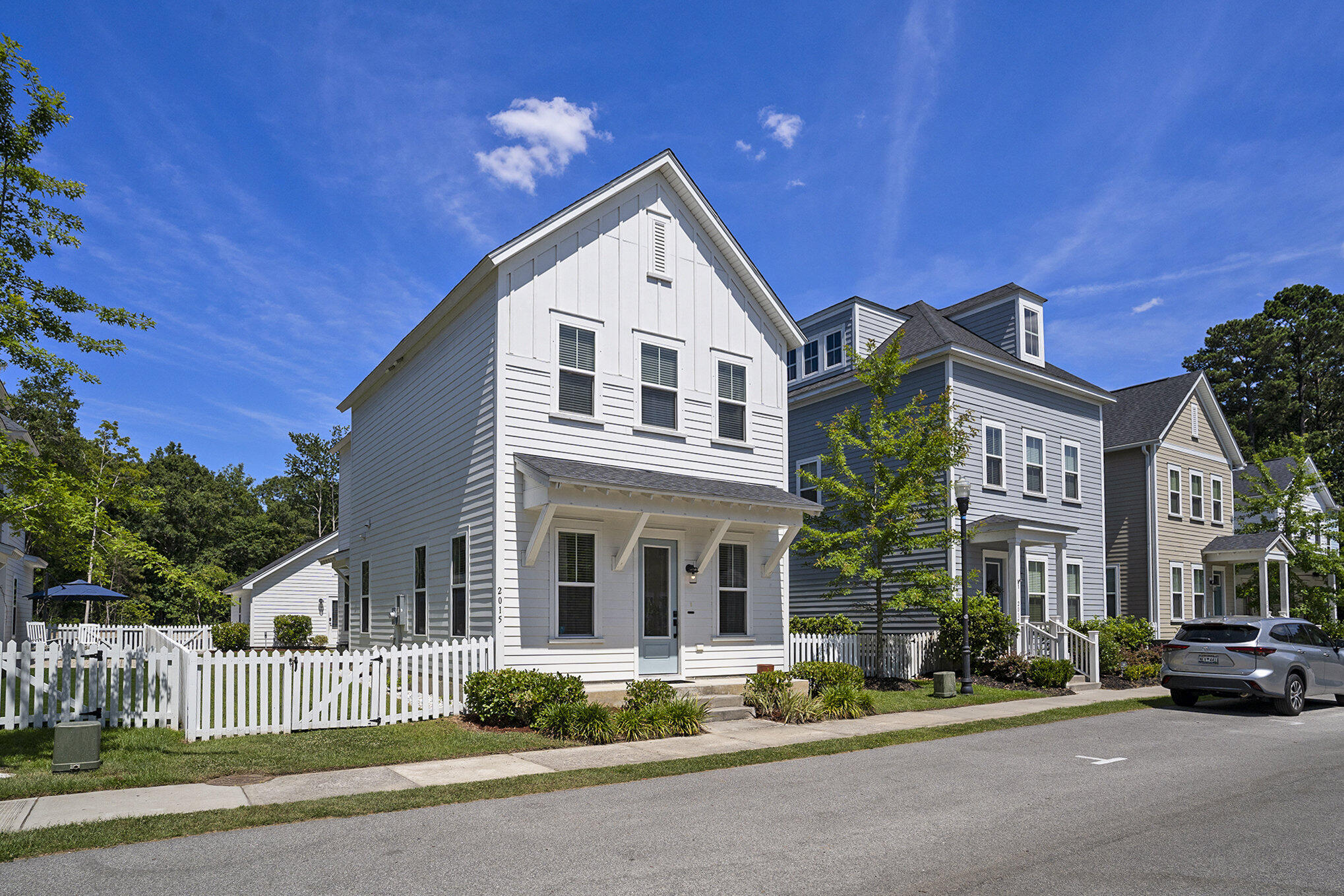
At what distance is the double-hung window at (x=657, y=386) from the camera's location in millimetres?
16375

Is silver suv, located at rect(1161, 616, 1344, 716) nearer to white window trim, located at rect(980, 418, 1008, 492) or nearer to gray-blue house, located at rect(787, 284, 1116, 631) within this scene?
gray-blue house, located at rect(787, 284, 1116, 631)

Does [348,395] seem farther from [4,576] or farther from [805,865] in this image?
[805,865]

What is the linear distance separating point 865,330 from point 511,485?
49.8ft

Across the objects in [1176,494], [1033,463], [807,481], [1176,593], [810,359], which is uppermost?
[810,359]

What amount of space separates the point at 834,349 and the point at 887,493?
8523 mm

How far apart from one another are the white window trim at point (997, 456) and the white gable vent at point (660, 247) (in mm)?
10978

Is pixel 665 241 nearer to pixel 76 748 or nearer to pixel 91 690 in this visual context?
pixel 91 690

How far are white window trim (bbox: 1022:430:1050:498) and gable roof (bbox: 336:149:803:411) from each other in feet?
31.8

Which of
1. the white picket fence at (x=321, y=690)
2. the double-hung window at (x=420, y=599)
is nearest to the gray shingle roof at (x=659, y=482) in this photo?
the white picket fence at (x=321, y=690)

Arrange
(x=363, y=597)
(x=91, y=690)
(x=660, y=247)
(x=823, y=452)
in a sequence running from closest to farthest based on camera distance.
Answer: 1. (x=91, y=690)
2. (x=660, y=247)
3. (x=363, y=597)
4. (x=823, y=452)

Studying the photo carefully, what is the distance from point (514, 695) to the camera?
12953 mm

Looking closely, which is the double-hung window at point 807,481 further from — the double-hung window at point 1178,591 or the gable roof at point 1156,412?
the double-hung window at point 1178,591

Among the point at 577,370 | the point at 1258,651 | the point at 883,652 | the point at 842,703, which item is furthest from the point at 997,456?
the point at 577,370

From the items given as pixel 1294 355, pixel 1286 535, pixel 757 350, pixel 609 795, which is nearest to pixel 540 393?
pixel 757 350
